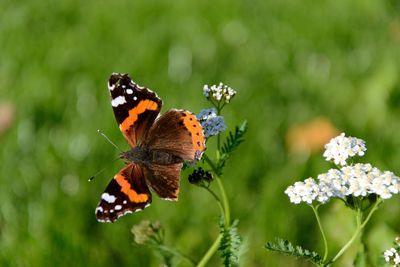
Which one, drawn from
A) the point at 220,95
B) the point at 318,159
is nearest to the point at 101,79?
the point at 318,159

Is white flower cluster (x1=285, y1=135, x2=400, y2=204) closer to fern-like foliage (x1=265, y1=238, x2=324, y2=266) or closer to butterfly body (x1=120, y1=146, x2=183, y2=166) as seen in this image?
fern-like foliage (x1=265, y1=238, x2=324, y2=266)

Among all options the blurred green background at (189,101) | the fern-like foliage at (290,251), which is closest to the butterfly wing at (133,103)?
the blurred green background at (189,101)

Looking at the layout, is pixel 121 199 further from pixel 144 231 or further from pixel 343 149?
pixel 343 149

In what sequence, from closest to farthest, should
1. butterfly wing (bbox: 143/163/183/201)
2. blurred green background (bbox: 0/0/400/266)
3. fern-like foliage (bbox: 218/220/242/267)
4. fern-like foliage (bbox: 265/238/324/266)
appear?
fern-like foliage (bbox: 265/238/324/266) → fern-like foliage (bbox: 218/220/242/267) → butterfly wing (bbox: 143/163/183/201) → blurred green background (bbox: 0/0/400/266)

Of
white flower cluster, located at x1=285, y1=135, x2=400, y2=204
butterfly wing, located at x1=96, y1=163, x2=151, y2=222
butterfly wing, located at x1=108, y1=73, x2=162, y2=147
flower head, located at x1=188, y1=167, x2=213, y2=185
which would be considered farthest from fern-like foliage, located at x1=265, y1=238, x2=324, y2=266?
butterfly wing, located at x1=108, y1=73, x2=162, y2=147

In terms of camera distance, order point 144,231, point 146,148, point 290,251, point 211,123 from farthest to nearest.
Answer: point 146,148 < point 144,231 < point 211,123 < point 290,251

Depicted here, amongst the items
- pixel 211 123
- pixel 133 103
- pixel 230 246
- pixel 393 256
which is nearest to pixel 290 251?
pixel 230 246

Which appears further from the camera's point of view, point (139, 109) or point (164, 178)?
point (139, 109)

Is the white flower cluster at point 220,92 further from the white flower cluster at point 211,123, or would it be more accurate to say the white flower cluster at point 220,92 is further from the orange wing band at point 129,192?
the orange wing band at point 129,192

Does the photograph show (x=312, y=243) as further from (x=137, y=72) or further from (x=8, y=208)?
(x=137, y=72)
